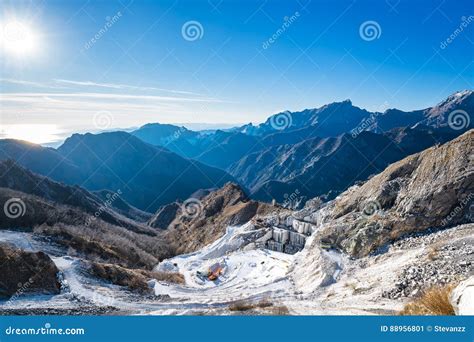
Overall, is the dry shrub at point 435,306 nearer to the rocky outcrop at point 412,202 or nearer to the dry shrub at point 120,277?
the rocky outcrop at point 412,202

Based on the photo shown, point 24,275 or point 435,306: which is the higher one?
point 24,275

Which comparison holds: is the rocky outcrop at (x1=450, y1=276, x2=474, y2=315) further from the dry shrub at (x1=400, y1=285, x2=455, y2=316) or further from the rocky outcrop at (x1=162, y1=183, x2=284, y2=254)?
the rocky outcrop at (x1=162, y1=183, x2=284, y2=254)

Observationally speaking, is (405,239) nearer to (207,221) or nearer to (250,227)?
(250,227)

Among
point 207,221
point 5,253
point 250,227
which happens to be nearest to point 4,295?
point 5,253

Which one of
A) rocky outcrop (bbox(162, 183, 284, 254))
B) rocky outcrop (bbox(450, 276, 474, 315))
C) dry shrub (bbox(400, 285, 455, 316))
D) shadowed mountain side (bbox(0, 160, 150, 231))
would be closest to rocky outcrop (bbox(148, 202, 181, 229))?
shadowed mountain side (bbox(0, 160, 150, 231))

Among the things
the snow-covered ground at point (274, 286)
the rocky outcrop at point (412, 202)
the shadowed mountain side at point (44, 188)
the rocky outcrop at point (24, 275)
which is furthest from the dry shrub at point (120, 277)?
the shadowed mountain side at point (44, 188)

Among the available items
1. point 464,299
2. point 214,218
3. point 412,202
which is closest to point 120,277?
point 412,202

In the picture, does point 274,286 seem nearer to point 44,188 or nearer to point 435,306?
point 435,306
